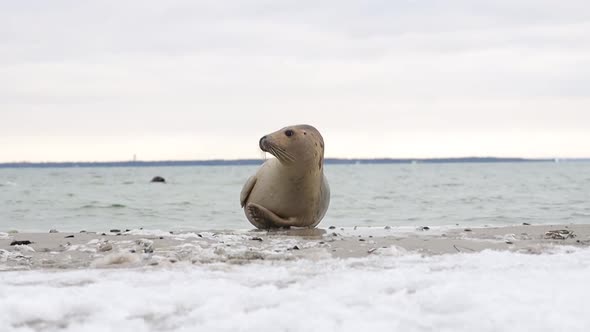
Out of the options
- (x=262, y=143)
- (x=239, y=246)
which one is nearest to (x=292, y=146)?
(x=262, y=143)

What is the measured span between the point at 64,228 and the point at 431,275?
9706 millimetres

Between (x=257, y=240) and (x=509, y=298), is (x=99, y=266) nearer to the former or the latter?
(x=257, y=240)

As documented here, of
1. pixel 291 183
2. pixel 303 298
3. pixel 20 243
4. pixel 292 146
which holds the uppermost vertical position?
pixel 292 146

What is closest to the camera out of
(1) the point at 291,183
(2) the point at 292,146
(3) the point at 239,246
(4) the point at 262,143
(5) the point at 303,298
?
(5) the point at 303,298

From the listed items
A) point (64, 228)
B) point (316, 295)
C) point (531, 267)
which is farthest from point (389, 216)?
point (316, 295)

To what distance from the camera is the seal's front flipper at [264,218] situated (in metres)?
9.68

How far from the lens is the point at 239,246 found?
743 centimetres

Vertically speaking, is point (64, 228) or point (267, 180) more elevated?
point (267, 180)

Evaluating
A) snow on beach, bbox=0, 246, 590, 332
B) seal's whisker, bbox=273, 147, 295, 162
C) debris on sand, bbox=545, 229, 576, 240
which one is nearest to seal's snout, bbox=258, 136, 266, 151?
seal's whisker, bbox=273, 147, 295, 162

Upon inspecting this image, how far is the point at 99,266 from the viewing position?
5918 mm

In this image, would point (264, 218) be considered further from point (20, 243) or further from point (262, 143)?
point (20, 243)

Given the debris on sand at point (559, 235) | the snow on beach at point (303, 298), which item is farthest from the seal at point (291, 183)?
the snow on beach at point (303, 298)

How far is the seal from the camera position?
955cm

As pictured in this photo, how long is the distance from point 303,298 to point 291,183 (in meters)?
5.21
